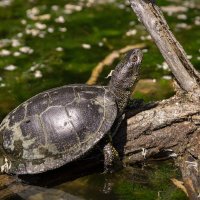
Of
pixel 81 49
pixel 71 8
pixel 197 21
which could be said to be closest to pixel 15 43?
pixel 81 49

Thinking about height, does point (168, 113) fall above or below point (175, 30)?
above

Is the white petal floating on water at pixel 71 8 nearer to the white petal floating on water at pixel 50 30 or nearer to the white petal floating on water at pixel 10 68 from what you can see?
the white petal floating on water at pixel 50 30

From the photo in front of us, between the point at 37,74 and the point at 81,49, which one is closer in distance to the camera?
the point at 37,74

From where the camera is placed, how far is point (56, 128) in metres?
8.16

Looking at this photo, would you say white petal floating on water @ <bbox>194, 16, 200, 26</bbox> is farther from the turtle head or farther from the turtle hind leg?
the turtle hind leg

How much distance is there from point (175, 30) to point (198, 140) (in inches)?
302

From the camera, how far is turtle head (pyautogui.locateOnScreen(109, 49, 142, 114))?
8.79 metres

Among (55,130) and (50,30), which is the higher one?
(55,130)

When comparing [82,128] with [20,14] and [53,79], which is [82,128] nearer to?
[53,79]

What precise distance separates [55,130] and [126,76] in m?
1.76

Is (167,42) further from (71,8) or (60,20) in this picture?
(71,8)

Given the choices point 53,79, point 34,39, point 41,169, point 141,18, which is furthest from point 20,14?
point 41,169

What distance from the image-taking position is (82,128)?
812cm

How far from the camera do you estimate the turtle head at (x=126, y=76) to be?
8.79 m
